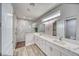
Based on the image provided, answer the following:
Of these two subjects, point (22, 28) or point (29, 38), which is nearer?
point (22, 28)

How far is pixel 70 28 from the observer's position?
198 centimetres

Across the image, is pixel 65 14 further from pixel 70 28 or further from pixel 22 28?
pixel 22 28

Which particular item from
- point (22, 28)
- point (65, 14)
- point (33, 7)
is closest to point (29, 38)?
point (22, 28)

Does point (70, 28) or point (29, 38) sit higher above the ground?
point (70, 28)

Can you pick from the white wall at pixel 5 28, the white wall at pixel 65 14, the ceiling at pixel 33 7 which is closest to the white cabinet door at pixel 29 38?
the ceiling at pixel 33 7

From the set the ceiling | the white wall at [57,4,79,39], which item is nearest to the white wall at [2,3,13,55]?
the ceiling

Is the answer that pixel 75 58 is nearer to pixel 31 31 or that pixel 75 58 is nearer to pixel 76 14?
pixel 76 14

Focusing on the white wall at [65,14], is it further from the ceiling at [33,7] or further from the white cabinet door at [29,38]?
the white cabinet door at [29,38]

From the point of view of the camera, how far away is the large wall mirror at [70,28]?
183 cm

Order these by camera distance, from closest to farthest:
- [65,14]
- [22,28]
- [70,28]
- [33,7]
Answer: [70,28], [65,14], [33,7], [22,28]

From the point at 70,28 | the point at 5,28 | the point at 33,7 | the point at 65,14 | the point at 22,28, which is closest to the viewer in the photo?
the point at 5,28

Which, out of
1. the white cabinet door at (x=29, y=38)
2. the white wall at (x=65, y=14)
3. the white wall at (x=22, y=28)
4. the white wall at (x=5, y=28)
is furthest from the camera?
the white cabinet door at (x=29, y=38)

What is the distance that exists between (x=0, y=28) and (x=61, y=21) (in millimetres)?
1823

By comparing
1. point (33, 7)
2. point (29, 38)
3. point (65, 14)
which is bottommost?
point (29, 38)
